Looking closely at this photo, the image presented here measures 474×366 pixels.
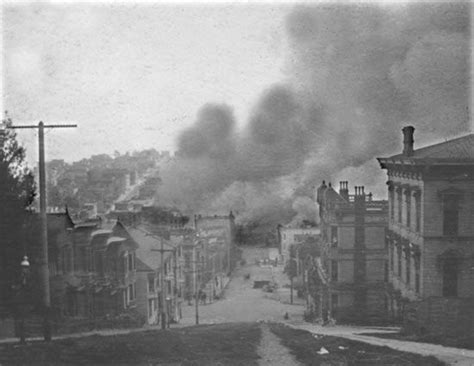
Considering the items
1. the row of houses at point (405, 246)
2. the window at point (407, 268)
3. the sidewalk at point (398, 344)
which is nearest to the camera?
the sidewalk at point (398, 344)

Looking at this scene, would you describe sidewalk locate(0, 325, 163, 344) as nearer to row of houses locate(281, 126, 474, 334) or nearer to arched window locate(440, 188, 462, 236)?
row of houses locate(281, 126, 474, 334)

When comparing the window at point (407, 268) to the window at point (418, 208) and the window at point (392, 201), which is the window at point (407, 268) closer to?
the window at point (418, 208)

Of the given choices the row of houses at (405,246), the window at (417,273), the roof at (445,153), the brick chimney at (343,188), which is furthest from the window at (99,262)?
the window at (417,273)

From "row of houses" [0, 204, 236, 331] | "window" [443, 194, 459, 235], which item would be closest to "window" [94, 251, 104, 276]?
"row of houses" [0, 204, 236, 331]

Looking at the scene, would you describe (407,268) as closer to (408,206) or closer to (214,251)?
(408,206)

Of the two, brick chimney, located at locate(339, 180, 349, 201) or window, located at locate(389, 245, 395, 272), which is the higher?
brick chimney, located at locate(339, 180, 349, 201)

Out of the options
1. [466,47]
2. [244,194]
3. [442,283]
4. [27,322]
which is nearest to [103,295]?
[27,322]
